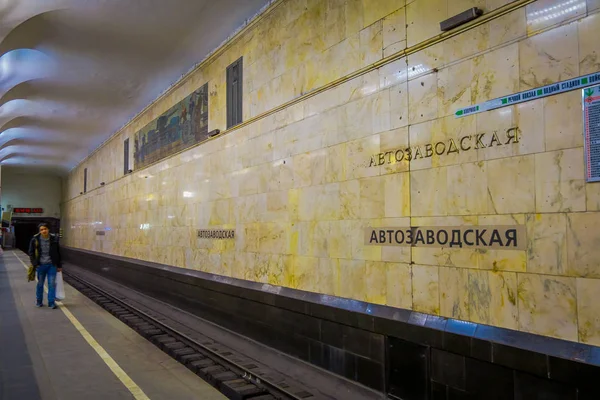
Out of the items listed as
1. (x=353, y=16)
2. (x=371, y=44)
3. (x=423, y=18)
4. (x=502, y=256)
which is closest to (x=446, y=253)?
(x=502, y=256)

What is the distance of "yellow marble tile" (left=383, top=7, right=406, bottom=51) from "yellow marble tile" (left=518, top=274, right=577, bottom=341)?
2595 millimetres

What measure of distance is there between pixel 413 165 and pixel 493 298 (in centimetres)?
145

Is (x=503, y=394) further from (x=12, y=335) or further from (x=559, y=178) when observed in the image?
(x=12, y=335)

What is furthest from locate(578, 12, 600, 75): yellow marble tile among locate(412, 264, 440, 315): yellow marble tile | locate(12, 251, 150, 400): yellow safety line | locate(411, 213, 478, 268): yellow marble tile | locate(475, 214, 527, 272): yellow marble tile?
locate(12, 251, 150, 400): yellow safety line

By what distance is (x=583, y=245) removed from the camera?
304cm

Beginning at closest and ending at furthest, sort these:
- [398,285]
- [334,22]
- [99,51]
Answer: [398,285] < [334,22] < [99,51]

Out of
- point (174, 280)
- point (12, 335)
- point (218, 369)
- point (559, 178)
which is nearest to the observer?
point (559, 178)

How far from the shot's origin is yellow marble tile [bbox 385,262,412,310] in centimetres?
436

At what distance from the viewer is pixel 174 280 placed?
9828mm

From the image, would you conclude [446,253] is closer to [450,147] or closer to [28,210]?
[450,147]

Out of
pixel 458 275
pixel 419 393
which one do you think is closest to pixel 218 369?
pixel 419 393

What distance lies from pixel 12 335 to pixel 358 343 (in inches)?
216

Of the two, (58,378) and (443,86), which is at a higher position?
(443,86)

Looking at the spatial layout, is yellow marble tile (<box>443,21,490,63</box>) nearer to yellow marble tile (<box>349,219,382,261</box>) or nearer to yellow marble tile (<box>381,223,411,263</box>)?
yellow marble tile (<box>381,223,411,263</box>)
